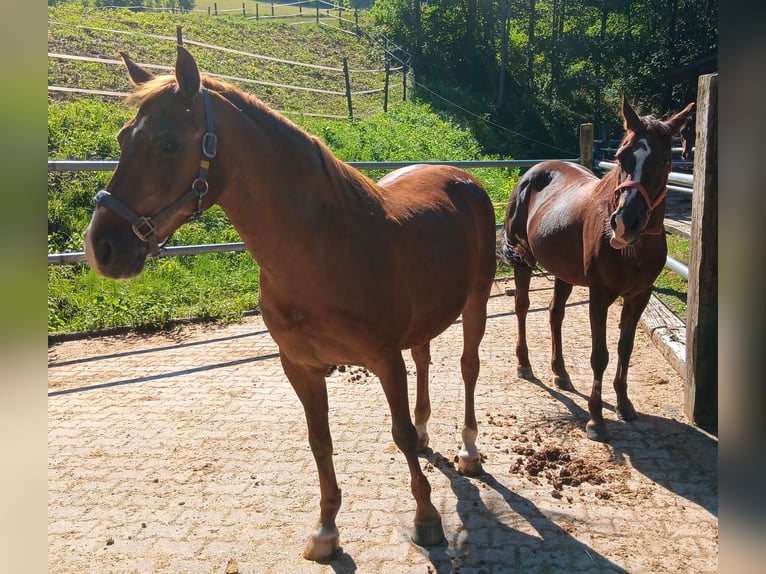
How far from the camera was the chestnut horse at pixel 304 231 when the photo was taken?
73.9 inches

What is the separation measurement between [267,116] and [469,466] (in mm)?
2323

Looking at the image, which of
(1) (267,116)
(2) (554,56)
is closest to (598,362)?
(1) (267,116)

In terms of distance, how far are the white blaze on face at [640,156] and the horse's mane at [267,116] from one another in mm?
1733

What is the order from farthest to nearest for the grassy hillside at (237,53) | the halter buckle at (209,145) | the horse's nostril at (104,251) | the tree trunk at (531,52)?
the tree trunk at (531,52) → the grassy hillside at (237,53) → the halter buckle at (209,145) → the horse's nostril at (104,251)

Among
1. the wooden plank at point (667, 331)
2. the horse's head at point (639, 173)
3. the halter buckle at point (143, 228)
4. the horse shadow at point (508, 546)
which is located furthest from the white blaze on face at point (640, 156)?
the halter buckle at point (143, 228)

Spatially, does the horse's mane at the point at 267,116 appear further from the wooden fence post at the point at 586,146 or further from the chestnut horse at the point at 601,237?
the wooden fence post at the point at 586,146

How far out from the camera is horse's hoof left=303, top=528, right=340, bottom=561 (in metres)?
2.63

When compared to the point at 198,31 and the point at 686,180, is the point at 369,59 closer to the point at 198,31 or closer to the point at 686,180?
the point at 198,31

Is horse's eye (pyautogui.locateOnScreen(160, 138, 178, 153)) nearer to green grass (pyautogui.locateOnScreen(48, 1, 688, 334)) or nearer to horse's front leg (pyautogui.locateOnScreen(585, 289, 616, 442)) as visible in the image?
horse's front leg (pyautogui.locateOnScreen(585, 289, 616, 442))

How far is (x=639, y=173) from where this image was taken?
3.40 m

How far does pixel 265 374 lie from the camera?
5.04 metres

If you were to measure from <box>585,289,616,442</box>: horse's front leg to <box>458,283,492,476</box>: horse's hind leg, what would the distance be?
0.87 meters
